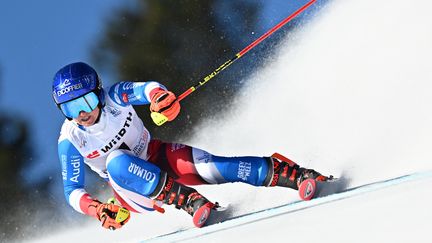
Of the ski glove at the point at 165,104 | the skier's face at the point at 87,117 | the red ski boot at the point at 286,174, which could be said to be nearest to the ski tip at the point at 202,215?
the red ski boot at the point at 286,174

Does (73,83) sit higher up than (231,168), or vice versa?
(231,168)

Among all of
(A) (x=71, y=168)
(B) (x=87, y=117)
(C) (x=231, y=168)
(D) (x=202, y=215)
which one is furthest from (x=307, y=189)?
(A) (x=71, y=168)

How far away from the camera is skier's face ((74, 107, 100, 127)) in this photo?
158 inches

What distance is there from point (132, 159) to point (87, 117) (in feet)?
1.21

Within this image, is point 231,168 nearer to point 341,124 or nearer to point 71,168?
point 71,168

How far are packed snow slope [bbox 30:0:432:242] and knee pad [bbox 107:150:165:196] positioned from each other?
0.48m

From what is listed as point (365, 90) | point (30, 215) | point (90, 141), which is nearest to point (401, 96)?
point (365, 90)

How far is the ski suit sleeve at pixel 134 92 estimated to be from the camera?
3.93 m

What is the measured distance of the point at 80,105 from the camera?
3971 mm

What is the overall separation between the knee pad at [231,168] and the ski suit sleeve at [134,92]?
435 millimetres

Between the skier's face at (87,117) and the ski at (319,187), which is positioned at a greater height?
the ski at (319,187)

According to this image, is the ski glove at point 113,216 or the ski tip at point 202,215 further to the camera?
the ski tip at point 202,215

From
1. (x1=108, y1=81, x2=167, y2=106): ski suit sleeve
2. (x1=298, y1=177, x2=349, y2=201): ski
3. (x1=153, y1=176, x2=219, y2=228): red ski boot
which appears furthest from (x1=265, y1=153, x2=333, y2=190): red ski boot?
(x1=108, y1=81, x2=167, y2=106): ski suit sleeve

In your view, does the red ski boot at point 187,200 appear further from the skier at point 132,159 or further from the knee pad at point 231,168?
the knee pad at point 231,168
